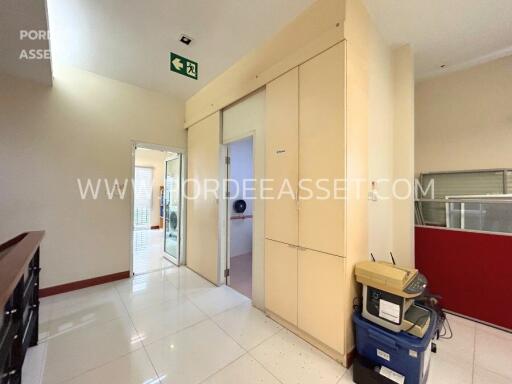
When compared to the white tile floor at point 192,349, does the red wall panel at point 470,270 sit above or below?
above

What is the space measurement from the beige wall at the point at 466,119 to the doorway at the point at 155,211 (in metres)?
4.22

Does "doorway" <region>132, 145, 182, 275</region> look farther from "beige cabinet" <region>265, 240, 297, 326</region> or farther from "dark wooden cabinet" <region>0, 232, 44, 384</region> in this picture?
"beige cabinet" <region>265, 240, 297, 326</region>

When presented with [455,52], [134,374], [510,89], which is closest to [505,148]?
[510,89]

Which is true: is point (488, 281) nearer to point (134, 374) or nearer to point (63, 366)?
point (134, 374)

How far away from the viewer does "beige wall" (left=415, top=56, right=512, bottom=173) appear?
8.41 ft

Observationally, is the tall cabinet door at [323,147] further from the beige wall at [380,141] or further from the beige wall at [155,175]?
the beige wall at [155,175]

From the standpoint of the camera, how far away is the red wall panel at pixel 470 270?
86.7 inches

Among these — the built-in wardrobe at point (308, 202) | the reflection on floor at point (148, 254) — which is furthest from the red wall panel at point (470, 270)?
the reflection on floor at point (148, 254)

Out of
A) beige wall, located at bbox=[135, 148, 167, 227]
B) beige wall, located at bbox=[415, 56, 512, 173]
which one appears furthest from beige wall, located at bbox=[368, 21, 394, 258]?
beige wall, located at bbox=[135, 148, 167, 227]

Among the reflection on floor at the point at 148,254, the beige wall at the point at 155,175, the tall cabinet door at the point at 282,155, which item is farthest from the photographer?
the beige wall at the point at 155,175

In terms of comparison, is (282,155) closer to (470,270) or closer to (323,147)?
(323,147)

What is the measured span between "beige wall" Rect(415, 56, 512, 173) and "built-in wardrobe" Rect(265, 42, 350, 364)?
7.43 ft
